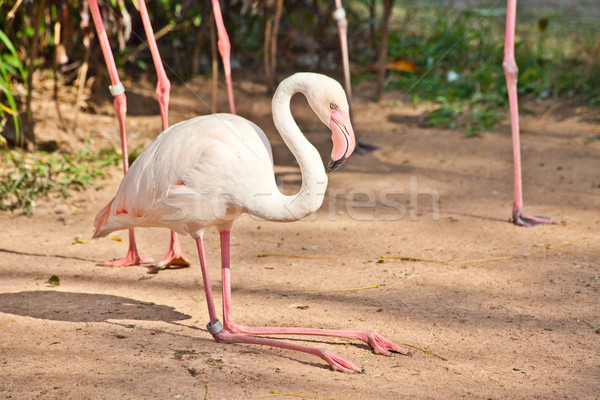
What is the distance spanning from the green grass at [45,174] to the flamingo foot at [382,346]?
114 inches

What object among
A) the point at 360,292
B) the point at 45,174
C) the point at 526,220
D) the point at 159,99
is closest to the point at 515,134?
the point at 526,220

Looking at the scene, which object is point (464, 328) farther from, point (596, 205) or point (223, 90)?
point (223, 90)

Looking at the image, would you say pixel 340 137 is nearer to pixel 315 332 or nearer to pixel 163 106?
pixel 315 332

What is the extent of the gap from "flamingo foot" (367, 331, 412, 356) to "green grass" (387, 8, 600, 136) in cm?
387

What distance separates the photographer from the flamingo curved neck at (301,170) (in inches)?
93.7

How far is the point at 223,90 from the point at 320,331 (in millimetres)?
4670

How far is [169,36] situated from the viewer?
7312mm

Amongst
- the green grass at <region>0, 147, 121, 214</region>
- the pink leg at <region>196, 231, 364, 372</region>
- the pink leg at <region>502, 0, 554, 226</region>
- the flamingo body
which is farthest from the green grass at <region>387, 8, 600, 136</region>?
the pink leg at <region>196, 231, 364, 372</region>

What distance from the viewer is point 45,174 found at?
15.3ft

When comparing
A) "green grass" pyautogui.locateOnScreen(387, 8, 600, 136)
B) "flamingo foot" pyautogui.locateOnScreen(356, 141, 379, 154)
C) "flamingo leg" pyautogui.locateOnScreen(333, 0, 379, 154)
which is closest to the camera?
"flamingo leg" pyautogui.locateOnScreen(333, 0, 379, 154)

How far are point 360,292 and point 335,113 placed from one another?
3.47ft

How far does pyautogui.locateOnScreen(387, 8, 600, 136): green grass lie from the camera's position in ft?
20.9

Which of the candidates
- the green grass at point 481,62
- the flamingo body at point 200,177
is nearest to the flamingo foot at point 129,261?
the flamingo body at point 200,177

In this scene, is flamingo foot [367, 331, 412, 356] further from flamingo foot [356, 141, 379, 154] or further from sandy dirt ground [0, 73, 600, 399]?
flamingo foot [356, 141, 379, 154]
